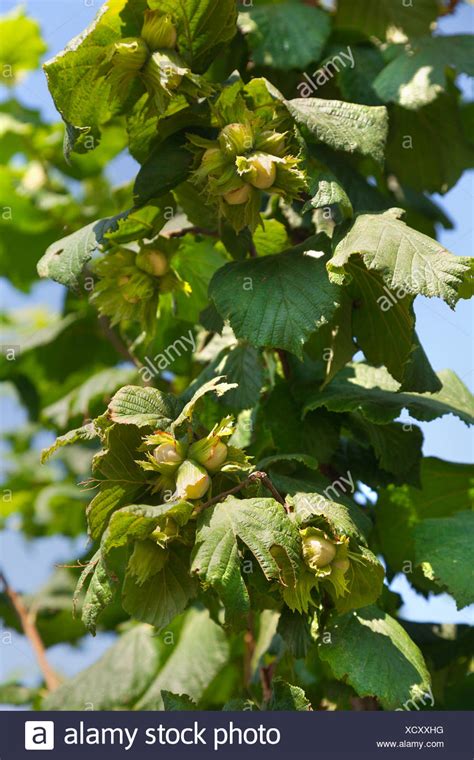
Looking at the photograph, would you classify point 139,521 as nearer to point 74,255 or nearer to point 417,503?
point 74,255

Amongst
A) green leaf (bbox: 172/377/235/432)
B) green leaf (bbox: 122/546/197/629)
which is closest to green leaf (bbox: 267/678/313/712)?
green leaf (bbox: 122/546/197/629)

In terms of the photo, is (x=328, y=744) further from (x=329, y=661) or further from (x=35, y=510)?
(x=35, y=510)

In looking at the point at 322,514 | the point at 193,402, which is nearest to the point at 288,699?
the point at 322,514

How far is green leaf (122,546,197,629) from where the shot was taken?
3.06 ft

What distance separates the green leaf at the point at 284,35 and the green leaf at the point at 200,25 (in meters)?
0.32

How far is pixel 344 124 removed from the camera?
101 centimetres

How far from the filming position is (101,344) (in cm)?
197

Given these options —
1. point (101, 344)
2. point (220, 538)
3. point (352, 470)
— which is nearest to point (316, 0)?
point (101, 344)

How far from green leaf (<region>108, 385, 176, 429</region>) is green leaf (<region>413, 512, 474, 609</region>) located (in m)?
0.34

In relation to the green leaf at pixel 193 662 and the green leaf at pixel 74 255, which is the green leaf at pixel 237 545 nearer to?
the green leaf at pixel 74 255

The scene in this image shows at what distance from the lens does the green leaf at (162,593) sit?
36.8 inches

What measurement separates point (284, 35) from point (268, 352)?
1.51 feet

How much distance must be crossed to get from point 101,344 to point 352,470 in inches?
33.8

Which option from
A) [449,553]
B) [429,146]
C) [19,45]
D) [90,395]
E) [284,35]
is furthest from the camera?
[19,45]
